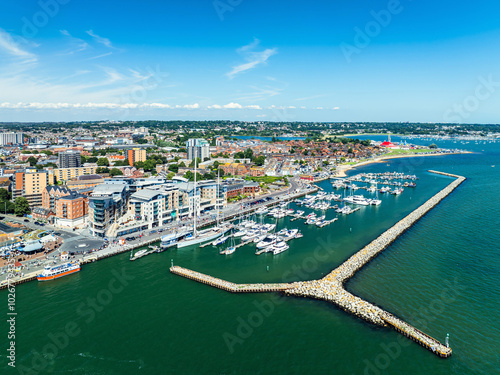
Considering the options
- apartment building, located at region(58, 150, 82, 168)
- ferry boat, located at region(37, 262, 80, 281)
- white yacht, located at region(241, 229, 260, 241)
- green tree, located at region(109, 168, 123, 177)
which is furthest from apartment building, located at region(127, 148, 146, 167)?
ferry boat, located at region(37, 262, 80, 281)

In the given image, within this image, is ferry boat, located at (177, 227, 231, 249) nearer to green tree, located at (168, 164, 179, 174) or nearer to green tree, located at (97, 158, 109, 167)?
green tree, located at (168, 164, 179, 174)

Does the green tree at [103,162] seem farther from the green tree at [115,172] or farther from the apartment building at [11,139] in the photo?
the apartment building at [11,139]

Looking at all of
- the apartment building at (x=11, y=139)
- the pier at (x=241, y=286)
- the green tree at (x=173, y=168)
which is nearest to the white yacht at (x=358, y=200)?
the pier at (x=241, y=286)

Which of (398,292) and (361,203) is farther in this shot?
(361,203)

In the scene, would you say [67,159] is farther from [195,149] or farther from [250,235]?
[250,235]

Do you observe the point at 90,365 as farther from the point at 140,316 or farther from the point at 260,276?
the point at 260,276

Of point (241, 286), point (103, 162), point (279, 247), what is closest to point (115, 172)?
point (103, 162)

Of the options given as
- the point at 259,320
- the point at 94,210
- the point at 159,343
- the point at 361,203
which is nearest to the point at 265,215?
the point at 361,203
